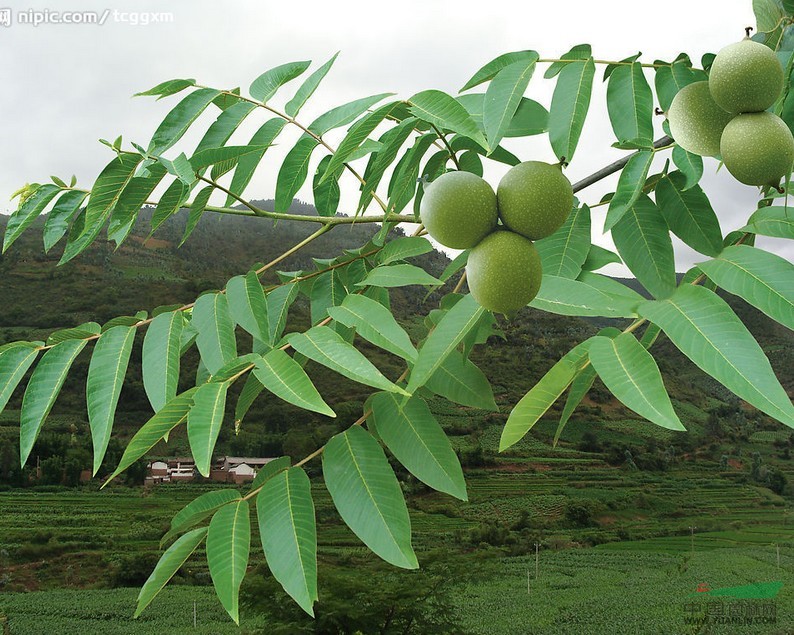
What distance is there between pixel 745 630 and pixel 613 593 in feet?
10.1

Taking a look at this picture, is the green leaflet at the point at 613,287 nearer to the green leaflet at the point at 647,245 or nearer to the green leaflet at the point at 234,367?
the green leaflet at the point at 647,245

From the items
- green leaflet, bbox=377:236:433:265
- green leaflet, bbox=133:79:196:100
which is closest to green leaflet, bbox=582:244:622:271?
green leaflet, bbox=377:236:433:265

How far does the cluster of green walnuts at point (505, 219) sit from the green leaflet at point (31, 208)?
84 centimetres

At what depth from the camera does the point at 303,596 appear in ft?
1.86

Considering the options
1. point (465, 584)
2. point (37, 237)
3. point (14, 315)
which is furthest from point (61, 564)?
point (37, 237)

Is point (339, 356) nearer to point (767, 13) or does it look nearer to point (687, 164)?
point (687, 164)

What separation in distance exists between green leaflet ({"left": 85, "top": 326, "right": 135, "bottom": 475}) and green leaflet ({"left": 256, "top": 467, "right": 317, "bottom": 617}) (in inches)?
7.4

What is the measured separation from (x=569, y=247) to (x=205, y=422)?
1.46ft

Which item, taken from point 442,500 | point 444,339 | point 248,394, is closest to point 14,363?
point 248,394

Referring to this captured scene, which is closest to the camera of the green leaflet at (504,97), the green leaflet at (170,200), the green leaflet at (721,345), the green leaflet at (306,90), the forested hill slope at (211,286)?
the green leaflet at (721,345)

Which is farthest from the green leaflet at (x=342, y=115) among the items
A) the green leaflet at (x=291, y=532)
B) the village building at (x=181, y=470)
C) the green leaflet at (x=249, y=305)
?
the village building at (x=181, y=470)

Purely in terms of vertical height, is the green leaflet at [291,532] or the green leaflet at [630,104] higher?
the green leaflet at [630,104]

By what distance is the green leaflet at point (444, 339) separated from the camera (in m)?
0.54

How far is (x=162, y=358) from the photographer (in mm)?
790
